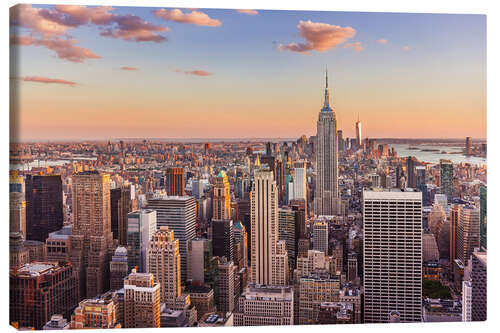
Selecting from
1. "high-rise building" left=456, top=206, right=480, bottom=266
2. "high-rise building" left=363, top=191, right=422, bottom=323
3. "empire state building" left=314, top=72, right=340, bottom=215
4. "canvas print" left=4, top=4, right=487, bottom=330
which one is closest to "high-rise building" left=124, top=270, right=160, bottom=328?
"canvas print" left=4, top=4, right=487, bottom=330

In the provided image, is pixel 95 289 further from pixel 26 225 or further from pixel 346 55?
pixel 346 55

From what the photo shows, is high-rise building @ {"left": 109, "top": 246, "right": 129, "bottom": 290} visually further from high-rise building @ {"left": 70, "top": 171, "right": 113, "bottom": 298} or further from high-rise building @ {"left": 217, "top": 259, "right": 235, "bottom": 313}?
high-rise building @ {"left": 217, "top": 259, "right": 235, "bottom": 313}

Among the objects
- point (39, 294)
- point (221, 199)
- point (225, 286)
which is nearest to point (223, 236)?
point (221, 199)

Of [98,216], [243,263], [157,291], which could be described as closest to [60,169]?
[98,216]

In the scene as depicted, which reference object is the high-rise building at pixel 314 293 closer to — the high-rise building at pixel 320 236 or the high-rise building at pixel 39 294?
the high-rise building at pixel 320 236

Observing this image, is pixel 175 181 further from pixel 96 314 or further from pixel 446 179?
pixel 446 179

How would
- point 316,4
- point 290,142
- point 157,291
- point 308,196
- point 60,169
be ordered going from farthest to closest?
point 308,196 → point 290,142 → point 60,169 → point 157,291 → point 316,4
